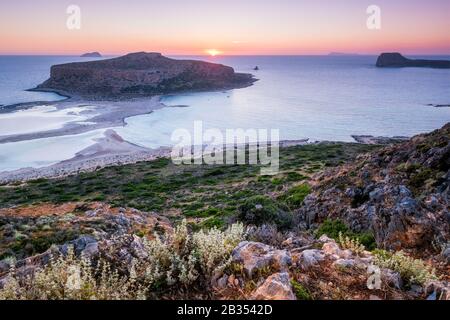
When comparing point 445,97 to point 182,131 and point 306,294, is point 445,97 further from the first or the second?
point 306,294

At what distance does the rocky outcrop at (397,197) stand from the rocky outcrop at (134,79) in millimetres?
112720

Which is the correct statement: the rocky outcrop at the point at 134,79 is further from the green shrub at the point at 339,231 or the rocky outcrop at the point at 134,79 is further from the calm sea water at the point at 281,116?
the green shrub at the point at 339,231

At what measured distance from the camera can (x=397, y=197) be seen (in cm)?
1196

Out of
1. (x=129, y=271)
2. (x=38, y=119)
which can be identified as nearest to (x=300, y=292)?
(x=129, y=271)

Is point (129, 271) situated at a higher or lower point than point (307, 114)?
lower

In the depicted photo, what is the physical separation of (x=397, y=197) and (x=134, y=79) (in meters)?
139

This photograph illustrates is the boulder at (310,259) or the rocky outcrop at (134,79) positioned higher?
the rocky outcrop at (134,79)

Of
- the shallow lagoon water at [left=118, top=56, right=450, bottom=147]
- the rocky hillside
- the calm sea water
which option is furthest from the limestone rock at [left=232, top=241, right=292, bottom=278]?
the shallow lagoon water at [left=118, top=56, right=450, bottom=147]

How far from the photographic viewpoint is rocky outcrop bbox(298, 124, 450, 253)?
31.6 ft

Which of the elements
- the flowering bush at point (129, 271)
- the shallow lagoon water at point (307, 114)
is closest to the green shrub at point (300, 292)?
the flowering bush at point (129, 271)

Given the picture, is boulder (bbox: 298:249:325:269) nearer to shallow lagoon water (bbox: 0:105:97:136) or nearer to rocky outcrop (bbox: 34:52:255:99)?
shallow lagoon water (bbox: 0:105:97:136)

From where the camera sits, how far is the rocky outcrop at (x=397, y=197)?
9.62 meters

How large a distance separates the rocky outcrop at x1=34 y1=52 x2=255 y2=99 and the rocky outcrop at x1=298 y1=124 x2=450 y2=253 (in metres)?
113

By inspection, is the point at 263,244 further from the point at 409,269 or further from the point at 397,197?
the point at 397,197
